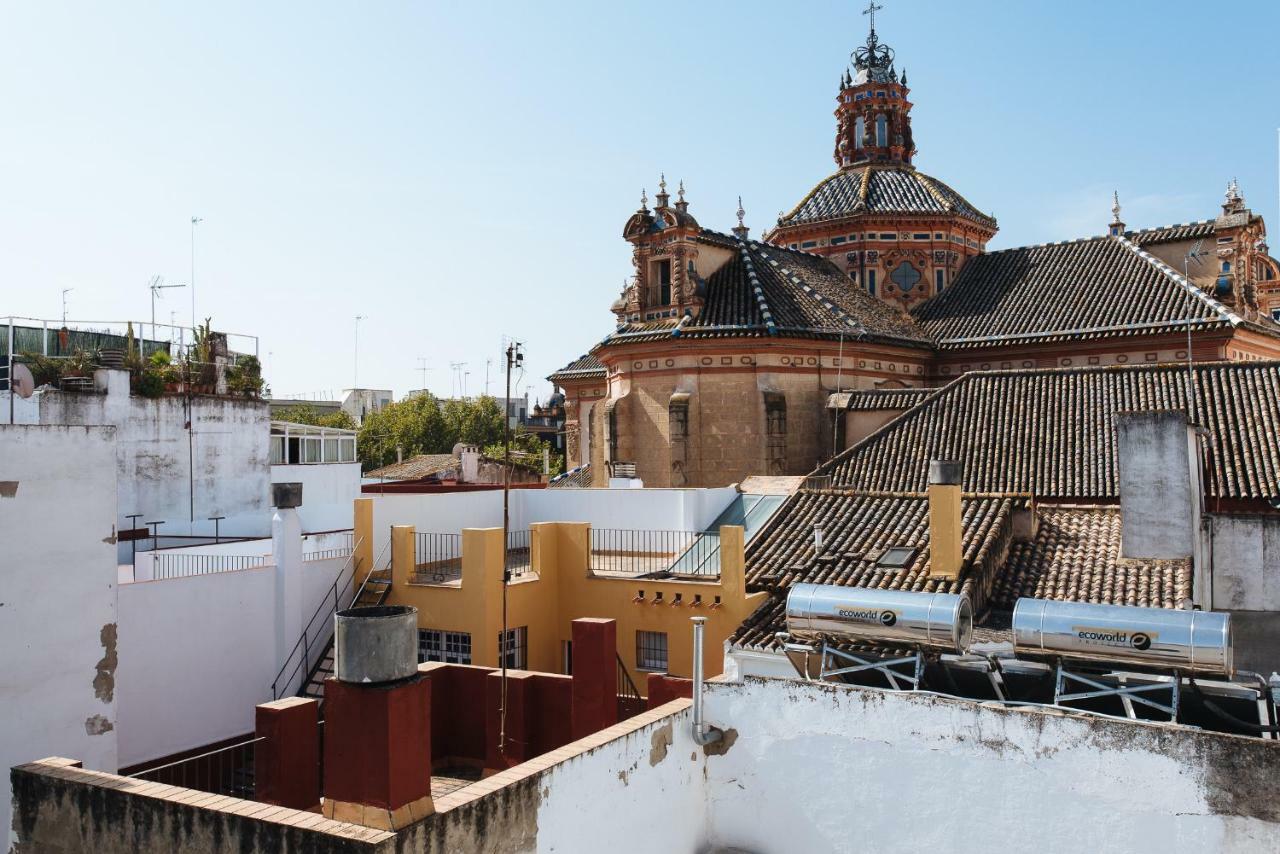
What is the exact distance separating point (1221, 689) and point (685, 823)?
4786 millimetres

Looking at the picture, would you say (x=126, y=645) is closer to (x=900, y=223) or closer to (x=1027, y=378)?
(x=1027, y=378)

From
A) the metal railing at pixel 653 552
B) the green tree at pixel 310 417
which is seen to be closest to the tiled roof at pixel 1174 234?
the metal railing at pixel 653 552

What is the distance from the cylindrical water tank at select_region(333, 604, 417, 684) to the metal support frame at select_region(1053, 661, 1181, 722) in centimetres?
Answer: 575

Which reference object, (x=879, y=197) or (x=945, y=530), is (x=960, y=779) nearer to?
(x=945, y=530)

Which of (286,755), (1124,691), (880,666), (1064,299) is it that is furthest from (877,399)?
(286,755)

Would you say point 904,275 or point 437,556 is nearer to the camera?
point 437,556

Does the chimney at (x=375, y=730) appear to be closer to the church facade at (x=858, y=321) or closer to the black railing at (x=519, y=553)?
the black railing at (x=519, y=553)

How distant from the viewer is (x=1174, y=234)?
3284 centimetres

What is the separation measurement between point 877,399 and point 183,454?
56.1 ft

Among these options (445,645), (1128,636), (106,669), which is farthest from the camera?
(445,645)

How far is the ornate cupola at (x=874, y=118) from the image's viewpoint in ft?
130

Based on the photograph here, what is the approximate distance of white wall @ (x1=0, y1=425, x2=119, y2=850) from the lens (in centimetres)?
1276

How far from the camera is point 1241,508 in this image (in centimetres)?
1892

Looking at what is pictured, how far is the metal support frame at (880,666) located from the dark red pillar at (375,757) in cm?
470
